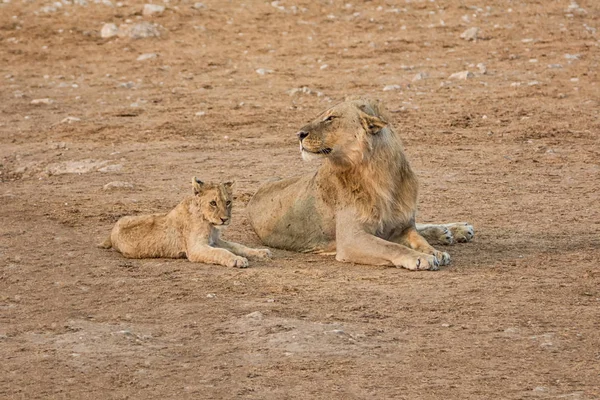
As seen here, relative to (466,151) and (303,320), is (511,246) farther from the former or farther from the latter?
(466,151)

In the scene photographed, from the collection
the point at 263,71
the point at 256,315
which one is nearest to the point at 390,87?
the point at 263,71

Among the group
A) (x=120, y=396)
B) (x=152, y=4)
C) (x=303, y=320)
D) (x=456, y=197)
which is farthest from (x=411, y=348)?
(x=152, y=4)

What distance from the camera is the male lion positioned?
340 inches

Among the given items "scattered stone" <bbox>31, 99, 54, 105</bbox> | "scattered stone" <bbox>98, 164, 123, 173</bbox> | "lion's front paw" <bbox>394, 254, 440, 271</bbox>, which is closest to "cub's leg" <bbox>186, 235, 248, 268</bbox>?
"lion's front paw" <bbox>394, 254, 440, 271</bbox>

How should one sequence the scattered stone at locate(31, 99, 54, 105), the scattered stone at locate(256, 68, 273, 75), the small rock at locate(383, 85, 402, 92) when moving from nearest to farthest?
the small rock at locate(383, 85, 402, 92) < the scattered stone at locate(31, 99, 54, 105) < the scattered stone at locate(256, 68, 273, 75)

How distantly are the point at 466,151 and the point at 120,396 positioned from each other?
725 centimetres

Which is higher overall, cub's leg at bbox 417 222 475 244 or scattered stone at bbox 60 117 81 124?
cub's leg at bbox 417 222 475 244

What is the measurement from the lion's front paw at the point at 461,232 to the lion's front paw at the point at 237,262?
1.67m

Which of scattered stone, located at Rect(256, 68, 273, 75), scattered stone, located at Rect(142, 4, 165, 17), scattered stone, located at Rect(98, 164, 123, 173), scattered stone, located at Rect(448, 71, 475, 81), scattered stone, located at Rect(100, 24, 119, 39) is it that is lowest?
scattered stone, located at Rect(98, 164, 123, 173)

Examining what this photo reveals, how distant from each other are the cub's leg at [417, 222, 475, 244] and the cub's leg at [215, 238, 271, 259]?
118cm

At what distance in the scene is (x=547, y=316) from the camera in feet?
23.6

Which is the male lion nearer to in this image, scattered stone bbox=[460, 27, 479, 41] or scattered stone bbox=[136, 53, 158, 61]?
scattered stone bbox=[460, 27, 479, 41]

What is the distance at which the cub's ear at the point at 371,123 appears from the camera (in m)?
8.66

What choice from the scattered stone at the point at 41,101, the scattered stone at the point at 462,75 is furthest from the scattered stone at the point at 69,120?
the scattered stone at the point at 462,75
